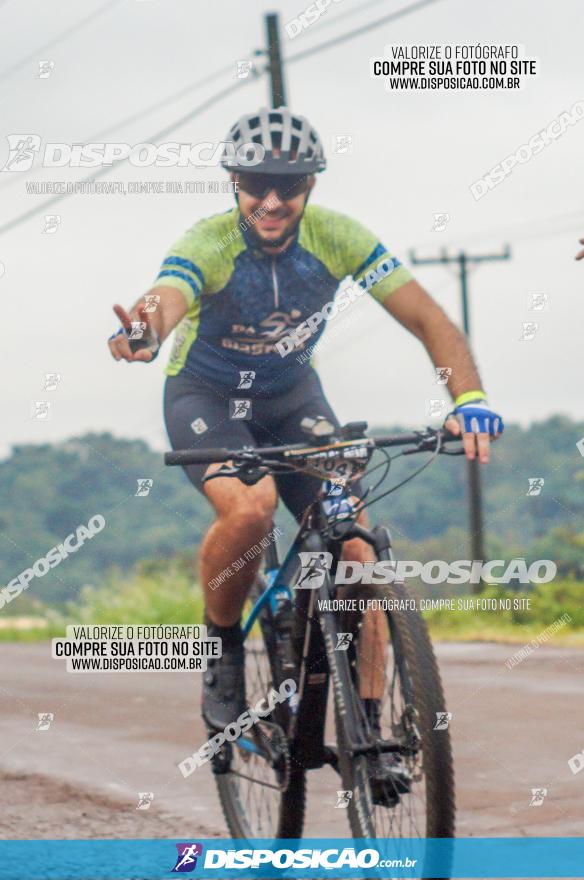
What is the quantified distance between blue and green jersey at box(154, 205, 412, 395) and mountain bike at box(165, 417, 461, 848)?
0.75 m

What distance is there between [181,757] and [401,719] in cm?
316

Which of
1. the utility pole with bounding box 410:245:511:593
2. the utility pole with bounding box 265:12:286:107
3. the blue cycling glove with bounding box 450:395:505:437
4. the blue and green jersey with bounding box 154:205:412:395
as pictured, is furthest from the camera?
the utility pole with bounding box 410:245:511:593

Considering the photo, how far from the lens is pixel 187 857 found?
4871mm

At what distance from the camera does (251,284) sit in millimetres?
4996

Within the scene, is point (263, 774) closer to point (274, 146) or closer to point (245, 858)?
point (245, 858)

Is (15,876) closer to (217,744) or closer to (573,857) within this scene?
(217,744)

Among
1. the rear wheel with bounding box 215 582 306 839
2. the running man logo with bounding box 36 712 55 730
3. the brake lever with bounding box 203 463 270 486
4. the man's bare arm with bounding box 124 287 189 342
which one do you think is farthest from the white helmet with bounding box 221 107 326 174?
the running man logo with bounding box 36 712 55 730

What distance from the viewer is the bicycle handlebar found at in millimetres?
4109

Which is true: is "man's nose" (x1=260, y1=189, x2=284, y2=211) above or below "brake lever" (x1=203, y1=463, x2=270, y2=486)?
above

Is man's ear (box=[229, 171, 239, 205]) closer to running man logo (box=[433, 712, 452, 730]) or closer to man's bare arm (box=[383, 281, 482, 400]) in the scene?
man's bare arm (box=[383, 281, 482, 400])

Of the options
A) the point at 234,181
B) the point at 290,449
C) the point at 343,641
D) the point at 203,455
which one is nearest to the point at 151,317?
the point at 203,455

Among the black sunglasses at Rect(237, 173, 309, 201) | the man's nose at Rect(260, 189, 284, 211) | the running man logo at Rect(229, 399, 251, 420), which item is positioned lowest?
the running man logo at Rect(229, 399, 251, 420)

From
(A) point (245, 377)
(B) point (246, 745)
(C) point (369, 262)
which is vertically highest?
(C) point (369, 262)

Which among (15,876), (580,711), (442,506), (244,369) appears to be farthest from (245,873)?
(442,506)
